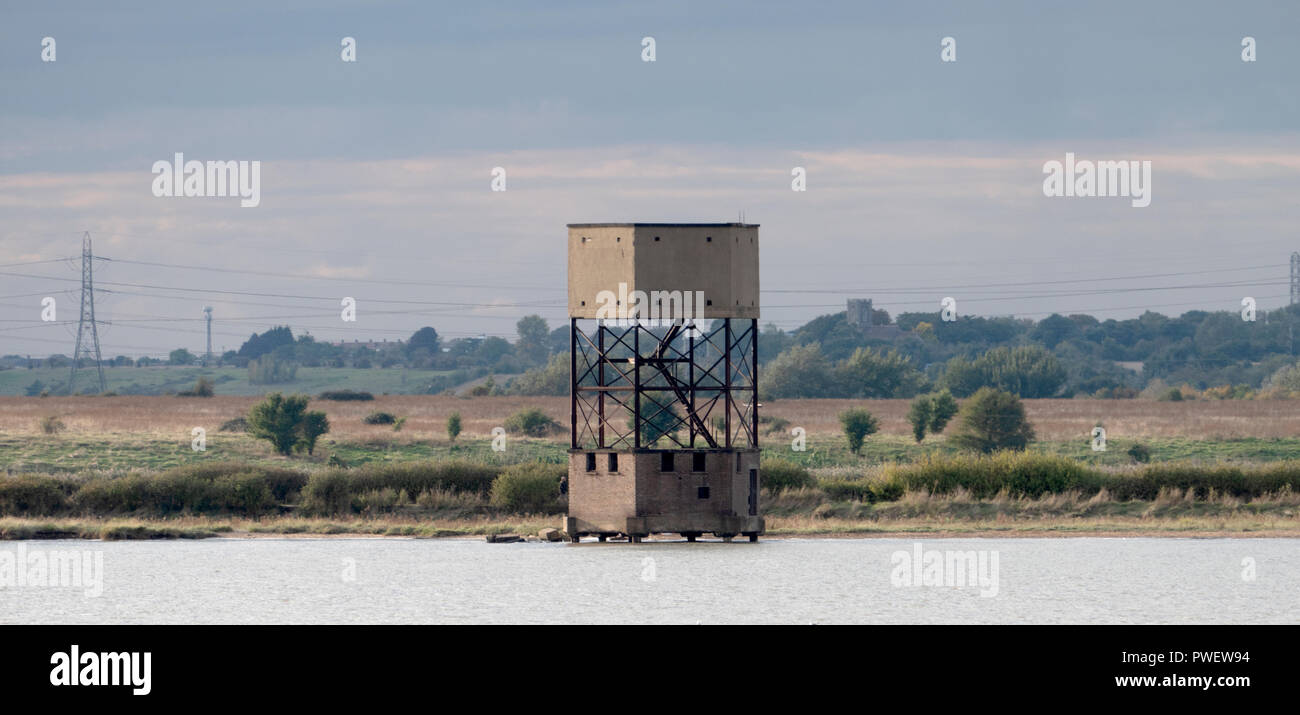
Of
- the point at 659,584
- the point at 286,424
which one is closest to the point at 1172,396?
the point at 286,424

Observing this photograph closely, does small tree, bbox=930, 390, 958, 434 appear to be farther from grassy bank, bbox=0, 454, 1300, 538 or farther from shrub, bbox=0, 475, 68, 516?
shrub, bbox=0, 475, 68, 516

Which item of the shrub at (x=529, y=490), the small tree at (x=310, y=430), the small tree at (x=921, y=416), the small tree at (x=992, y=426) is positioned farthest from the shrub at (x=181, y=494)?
the small tree at (x=921, y=416)

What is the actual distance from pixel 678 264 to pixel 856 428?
38732mm

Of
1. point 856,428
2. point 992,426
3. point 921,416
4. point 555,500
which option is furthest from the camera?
point 921,416

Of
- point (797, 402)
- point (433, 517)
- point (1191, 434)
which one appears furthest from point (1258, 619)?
point (797, 402)

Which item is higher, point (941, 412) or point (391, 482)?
point (941, 412)

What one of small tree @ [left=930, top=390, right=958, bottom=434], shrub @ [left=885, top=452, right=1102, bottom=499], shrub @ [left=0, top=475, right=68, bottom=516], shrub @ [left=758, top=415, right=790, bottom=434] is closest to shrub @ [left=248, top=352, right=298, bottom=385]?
shrub @ [left=758, top=415, right=790, bottom=434]

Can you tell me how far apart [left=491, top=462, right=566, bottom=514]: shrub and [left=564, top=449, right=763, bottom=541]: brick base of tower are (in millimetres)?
9137

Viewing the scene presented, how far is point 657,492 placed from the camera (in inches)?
1892

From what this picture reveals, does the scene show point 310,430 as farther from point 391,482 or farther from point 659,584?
point 659,584
